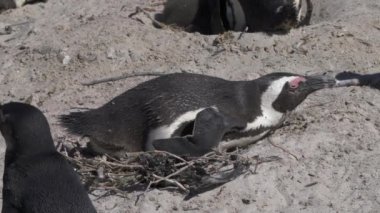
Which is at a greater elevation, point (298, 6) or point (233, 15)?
point (298, 6)

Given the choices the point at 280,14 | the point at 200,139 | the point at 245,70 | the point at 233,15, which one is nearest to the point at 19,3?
the point at 233,15

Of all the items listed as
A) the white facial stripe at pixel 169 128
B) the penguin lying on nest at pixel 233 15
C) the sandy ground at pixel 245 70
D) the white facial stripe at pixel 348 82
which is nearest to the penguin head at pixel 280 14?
the penguin lying on nest at pixel 233 15

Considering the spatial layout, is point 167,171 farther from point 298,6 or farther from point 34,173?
point 298,6

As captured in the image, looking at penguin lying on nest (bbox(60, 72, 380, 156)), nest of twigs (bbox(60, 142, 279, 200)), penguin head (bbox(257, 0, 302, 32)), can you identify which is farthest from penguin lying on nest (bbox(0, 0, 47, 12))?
nest of twigs (bbox(60, 142, 279, 200))

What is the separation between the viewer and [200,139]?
4484mm

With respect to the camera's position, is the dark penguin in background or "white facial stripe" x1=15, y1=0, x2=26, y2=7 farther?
"white facial stripe" x1=15, y1=0, x2=26, y2=7

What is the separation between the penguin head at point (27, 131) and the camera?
373cm

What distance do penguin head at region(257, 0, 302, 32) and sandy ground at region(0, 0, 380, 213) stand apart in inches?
4.4

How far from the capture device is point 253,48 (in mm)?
5695

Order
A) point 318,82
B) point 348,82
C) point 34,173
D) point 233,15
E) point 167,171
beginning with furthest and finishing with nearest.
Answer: point 233,15, point 348,82, point 318,82, point 167,171, point 34,173

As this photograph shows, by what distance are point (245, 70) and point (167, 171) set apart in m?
1.21

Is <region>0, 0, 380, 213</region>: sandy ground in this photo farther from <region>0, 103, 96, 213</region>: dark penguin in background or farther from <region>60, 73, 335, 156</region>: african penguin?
<region>0, 103, 96, 213</region>: dark penguin in background

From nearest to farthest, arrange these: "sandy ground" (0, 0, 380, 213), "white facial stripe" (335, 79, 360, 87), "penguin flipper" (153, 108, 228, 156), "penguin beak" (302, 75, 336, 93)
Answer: "sandy ground" (0, 0, 380, 213)
"penguin flipper" (153, 108, 228, 156)
"penguin beak" (302, 75, 336, 93)
"white facial stripe" (335, 79, 360, 87)

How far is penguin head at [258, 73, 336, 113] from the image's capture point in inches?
189
